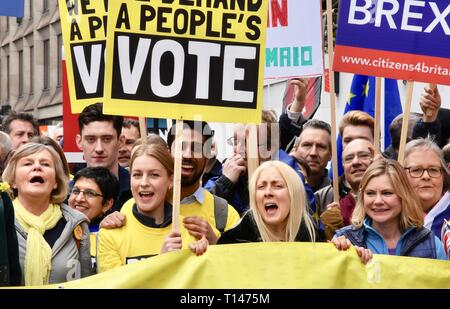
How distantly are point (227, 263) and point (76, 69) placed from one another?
2.26 m

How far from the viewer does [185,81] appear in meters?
4.83

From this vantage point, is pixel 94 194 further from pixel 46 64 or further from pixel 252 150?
pixel 46 64

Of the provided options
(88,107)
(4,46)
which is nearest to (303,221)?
(88,107)

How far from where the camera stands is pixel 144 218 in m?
4.94

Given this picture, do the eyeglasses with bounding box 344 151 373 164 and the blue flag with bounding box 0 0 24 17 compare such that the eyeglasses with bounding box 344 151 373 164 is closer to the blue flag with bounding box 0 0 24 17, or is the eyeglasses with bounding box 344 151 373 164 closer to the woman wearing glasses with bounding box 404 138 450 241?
the woman wearing glasses with bounding box 404 138 450 241

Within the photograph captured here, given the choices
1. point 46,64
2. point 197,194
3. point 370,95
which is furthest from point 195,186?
point 46,64

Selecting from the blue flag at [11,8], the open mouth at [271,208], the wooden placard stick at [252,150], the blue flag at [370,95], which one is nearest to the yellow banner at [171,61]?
the open mouth at [271,208]

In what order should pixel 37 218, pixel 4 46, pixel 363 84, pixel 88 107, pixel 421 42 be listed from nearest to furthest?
pixel 37 218
pixel 421 42
pixel 88 107
pixel 363 84
pixel 4 46

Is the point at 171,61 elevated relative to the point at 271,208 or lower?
elevated

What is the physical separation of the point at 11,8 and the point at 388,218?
8.66 feet

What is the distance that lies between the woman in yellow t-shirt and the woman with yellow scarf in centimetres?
12

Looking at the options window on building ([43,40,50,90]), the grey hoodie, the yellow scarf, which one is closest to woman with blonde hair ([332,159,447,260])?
the grey hoodie

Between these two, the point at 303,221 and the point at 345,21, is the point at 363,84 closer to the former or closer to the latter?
the point at 345,21

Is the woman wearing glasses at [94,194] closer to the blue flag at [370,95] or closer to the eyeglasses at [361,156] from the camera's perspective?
the eyeglasses at [361,156]
